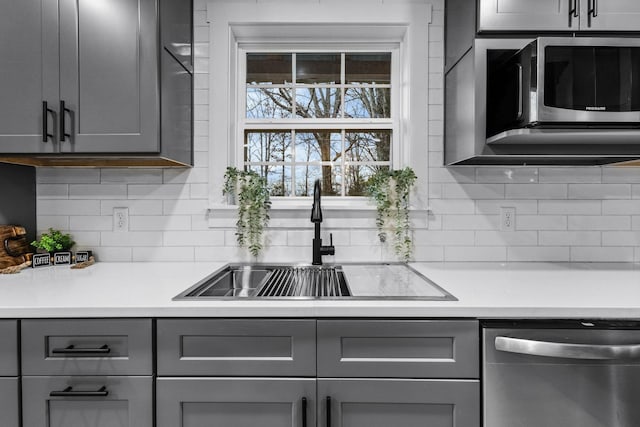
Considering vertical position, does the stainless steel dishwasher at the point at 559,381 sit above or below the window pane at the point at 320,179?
below

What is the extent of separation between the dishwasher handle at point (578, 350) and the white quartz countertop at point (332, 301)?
8 centimetres

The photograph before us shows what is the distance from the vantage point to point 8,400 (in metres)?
1.17

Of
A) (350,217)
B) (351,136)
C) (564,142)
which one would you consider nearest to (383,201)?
(350,217)

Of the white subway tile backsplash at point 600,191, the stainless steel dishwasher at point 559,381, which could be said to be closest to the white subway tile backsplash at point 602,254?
the white subway tile backsplash at point 600,191

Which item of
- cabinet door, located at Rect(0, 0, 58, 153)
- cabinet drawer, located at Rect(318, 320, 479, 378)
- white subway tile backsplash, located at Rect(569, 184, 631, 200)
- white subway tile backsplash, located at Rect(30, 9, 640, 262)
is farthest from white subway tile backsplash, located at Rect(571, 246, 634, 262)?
cabinet door, located at Rect(0, 0, 58, 153)

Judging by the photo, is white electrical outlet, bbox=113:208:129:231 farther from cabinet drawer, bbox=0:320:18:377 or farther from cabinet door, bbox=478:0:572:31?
cabinet door, bbox=478:0:572:31

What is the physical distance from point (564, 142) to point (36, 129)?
211cm

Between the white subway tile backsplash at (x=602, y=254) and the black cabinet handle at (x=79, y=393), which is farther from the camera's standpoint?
the white subway tile backsplash at (x=602, y=254)

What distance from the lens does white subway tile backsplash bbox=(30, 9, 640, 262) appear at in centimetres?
196

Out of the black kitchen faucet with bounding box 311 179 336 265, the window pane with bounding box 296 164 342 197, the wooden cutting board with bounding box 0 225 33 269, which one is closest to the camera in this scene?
the wooden cutting board with bounding box 0 225 33 269

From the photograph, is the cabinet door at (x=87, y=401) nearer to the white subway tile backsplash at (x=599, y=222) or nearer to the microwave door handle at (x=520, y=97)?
the microwave door handle at (x=520, y=97)

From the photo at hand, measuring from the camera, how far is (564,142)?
62.1 inches

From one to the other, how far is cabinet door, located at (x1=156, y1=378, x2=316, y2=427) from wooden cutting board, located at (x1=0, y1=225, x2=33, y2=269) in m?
1.09

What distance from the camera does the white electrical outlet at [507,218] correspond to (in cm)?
198
